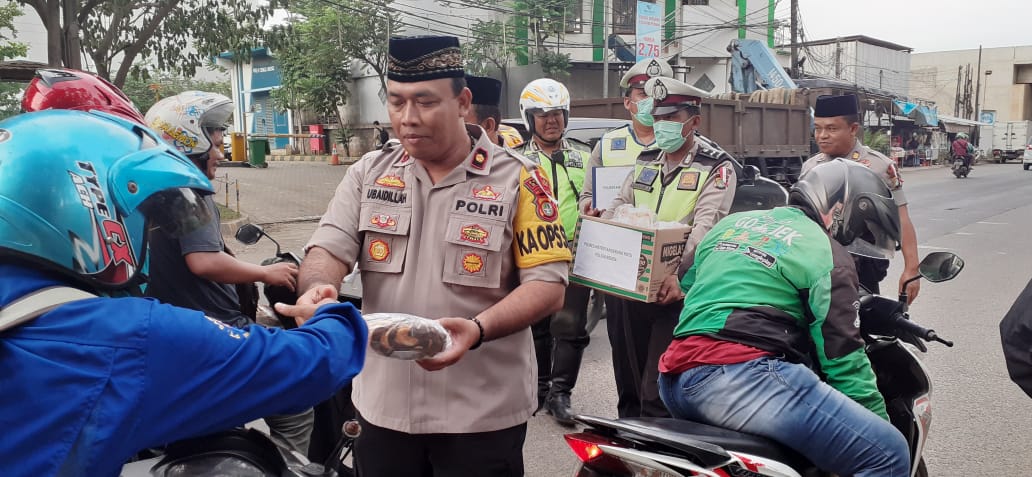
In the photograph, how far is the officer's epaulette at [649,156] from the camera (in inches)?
160

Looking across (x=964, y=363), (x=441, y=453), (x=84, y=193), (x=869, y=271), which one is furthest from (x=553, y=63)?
(x=84, y=193)

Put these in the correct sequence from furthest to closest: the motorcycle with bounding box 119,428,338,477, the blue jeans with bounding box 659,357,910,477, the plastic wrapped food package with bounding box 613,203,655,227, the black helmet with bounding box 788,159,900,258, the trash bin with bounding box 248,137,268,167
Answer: the trash bin with bounding box 248,137,268,167 → the plastic wrapped food package with bounding box 613,203,655,227 → the black helmet with bounding box 788,159,900,258 → the blue jeans with bounding box 659,357,910,477 → the motorcycle with bounding box 119,428,338,477

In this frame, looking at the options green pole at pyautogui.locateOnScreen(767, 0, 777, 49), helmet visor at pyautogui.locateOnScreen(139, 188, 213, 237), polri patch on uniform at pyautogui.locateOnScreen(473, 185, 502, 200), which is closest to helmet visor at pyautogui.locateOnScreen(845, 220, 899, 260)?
polri patch on uniform at pyautogui.locateOnScreen(473, 185, 502, 200)

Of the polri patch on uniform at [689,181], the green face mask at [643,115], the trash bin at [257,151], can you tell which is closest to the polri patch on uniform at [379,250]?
the polri patch on uniform at [689,181]

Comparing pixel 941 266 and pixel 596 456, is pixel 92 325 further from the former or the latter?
pixel 941 266

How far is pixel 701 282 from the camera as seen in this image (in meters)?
2.54

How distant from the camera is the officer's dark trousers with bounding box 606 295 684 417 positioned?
349 centimetres

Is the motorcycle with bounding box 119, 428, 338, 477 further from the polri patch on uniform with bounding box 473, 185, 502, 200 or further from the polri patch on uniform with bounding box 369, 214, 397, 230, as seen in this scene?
the polri patch on uniform with bounding box 473, 185, 502, 200

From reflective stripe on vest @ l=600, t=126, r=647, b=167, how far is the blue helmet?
369cm

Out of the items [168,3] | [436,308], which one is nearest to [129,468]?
[436,308]

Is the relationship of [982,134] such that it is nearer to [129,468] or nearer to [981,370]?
[981,370]

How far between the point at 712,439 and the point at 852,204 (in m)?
1.22

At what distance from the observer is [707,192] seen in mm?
3660

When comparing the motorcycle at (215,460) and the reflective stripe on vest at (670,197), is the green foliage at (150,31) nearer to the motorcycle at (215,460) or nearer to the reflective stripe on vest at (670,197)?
the reflective stripe on vest at (670,197)
